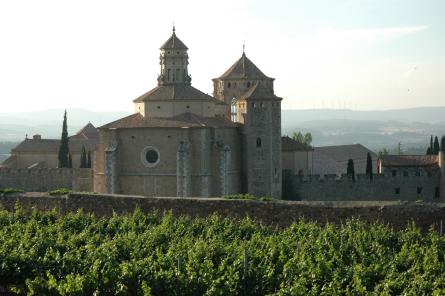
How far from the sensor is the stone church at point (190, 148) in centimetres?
4691

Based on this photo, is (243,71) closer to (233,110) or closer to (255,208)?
(233,110)

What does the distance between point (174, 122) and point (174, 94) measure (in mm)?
3247

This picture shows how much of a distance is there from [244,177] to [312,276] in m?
31.0

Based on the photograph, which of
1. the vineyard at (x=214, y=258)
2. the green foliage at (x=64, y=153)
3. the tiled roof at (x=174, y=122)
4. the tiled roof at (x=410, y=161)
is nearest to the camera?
the vineyard at (x=214, y=258)

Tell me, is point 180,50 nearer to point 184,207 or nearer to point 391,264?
point 184,207

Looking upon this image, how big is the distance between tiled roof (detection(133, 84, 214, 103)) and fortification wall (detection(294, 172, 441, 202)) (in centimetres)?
806

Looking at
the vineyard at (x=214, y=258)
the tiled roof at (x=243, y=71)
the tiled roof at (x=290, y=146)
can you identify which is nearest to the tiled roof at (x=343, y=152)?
the tiled roof at (x=290, y=146)

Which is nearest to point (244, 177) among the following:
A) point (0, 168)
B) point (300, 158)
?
point (300, 158)

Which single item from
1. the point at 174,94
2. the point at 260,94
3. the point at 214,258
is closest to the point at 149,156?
the point at 174,94

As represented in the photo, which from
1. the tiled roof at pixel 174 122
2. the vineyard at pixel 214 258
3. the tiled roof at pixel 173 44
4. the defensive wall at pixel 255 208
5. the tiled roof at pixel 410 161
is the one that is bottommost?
the vineyard at pixel 214 258

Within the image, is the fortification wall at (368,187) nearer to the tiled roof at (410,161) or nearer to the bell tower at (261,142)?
the tiled roof at (410,161)

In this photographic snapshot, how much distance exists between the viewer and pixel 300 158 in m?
55.3

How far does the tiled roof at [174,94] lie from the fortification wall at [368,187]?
26.4 ft

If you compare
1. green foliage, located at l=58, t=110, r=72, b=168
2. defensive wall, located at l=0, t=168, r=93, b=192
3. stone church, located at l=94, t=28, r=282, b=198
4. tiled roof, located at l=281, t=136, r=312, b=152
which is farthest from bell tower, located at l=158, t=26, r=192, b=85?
green foliage, located at l=58, t=110, r=72, b=168
